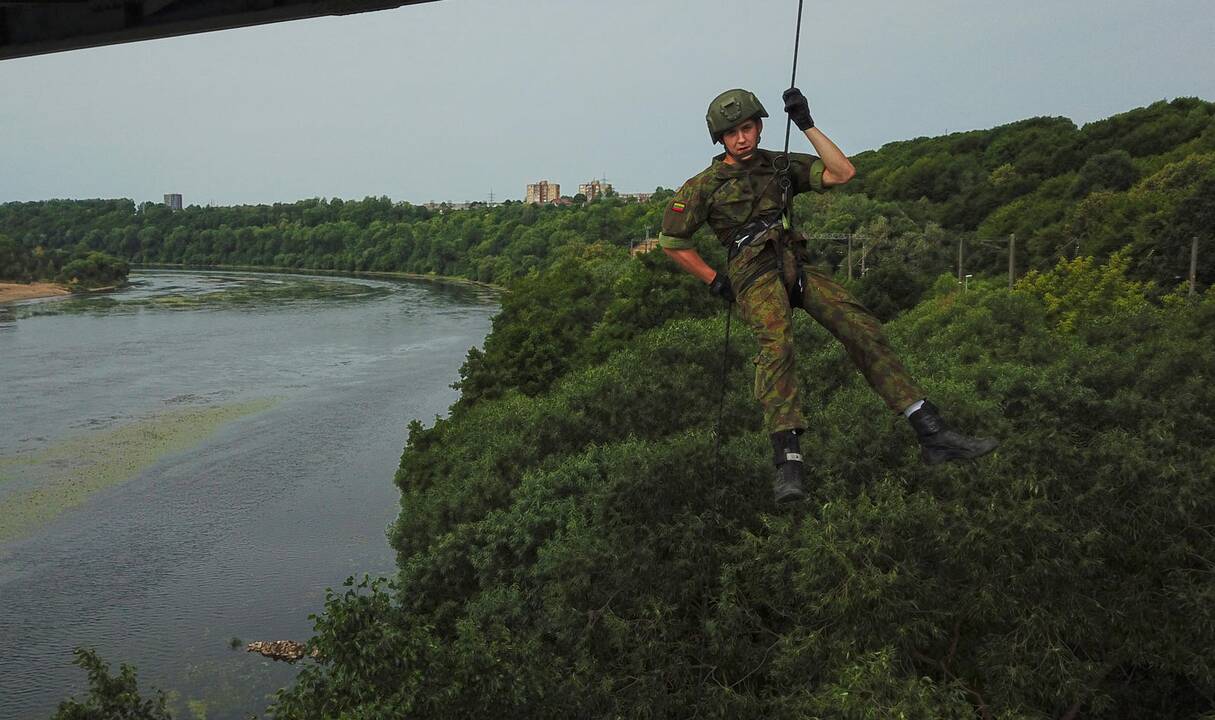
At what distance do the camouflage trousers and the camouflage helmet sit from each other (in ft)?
3.26

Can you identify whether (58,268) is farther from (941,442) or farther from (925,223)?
(941,442)

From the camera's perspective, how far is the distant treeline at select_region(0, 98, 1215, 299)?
59.5 metres

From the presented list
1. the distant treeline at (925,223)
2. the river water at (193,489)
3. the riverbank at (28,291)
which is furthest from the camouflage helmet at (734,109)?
the riverbank at (28,291)

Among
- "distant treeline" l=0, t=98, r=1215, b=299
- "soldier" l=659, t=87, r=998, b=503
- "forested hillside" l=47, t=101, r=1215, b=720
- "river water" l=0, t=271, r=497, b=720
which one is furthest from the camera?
"distant treeline" l=0, t=98, r=1215, b=299

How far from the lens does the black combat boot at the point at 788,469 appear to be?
633 cm

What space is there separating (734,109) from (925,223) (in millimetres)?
83817

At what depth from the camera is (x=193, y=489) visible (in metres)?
44.1

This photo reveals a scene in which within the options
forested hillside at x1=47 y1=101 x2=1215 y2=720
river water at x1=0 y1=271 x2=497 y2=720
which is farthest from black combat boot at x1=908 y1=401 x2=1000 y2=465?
river water at x1=0 y1=271 x2=497 y2=720

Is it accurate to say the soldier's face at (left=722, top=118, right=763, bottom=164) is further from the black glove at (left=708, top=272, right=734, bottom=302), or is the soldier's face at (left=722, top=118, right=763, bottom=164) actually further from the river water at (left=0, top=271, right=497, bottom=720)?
the river water at (left=0, top=271, right=497, bottom=720)

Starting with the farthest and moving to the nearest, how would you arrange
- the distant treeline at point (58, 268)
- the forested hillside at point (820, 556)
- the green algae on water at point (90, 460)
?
the distant treeline at point (58, 268)
the green algae on water at point (90, 460)
the forested hillside at point (820, 556)

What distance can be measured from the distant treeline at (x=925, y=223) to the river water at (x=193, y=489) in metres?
29.7

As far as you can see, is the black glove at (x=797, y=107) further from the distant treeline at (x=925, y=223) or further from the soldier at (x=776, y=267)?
the distant treeline at (x=925, y=223)

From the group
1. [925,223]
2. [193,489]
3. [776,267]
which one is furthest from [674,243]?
[925,223]

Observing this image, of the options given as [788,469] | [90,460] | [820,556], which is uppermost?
[788,469]
